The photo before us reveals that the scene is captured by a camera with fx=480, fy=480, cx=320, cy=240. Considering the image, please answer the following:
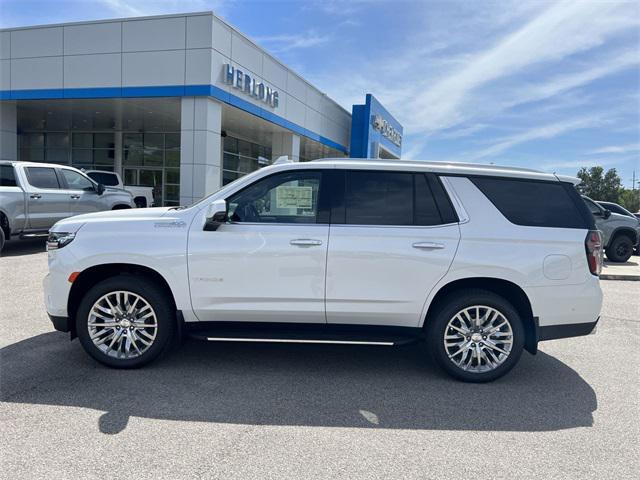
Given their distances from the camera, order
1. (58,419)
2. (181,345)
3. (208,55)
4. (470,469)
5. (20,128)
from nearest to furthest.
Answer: (470,469) < (58,419) < (181,345) < (208,55) < (20,128)

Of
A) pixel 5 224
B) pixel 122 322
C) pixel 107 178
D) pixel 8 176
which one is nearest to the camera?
pixel 122 322

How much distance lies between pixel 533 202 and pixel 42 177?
10.7 m

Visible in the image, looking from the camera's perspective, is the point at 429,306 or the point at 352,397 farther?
the point at 429,306

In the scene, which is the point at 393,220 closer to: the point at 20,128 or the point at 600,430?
the point at 600,430

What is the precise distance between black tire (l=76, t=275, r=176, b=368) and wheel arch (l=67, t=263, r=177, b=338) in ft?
0.18

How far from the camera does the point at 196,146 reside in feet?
52.1

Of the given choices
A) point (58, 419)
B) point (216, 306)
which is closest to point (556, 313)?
point (216, 306)

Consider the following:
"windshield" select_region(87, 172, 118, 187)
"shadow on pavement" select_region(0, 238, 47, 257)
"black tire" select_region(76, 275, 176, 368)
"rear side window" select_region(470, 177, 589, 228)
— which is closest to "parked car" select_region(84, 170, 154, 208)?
"windshield" select_region(87, 172, 118, 187)

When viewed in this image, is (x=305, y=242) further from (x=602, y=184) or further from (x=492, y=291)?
(x=602, y=184)

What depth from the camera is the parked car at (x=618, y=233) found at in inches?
539

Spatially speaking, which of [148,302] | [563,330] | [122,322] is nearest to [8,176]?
[122,322]

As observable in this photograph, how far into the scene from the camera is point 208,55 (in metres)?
15.4

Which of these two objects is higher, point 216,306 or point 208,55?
point 208,55

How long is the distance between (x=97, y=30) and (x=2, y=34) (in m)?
4.20
